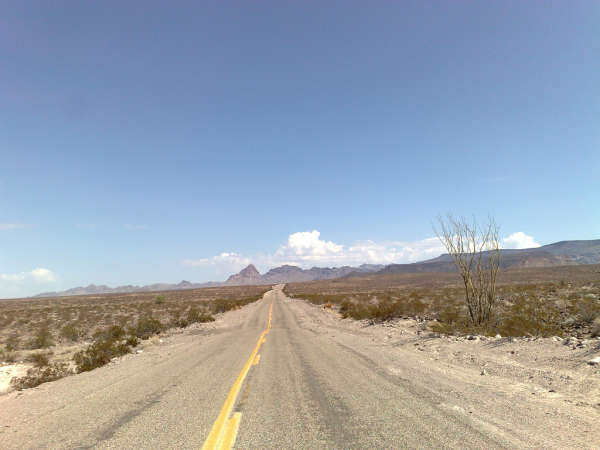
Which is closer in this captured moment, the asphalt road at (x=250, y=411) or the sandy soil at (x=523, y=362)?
the asphalt road at (x=250, y=411)

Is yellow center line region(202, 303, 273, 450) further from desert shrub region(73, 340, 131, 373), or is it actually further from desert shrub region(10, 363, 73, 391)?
desert shrub region(73, 340, 131, 373)

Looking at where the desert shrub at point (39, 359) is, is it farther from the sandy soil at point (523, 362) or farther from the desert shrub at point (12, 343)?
the sandy soil at point (523, 362)

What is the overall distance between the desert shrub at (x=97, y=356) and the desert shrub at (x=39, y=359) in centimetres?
90

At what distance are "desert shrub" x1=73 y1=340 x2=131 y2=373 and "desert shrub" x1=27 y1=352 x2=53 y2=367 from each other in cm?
90

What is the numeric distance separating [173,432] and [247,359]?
18.0 feet

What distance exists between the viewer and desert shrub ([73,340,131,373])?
10.5 metres

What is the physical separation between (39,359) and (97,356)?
285cm

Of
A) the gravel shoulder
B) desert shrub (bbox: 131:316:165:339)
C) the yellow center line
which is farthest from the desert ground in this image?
desert shrub (bbox: 131:316:165:339)

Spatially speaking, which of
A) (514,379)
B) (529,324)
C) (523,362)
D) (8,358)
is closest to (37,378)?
(8,358)

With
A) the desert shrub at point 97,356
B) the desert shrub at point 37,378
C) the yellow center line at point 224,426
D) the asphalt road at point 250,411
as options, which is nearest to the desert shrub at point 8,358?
the desert shrub at point 97,356

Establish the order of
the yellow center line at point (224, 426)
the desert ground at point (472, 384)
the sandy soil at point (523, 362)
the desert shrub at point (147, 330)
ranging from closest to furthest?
1. the yellow center line at point (224, 426)
2. the desert ground at point (472, 384)
3. the sandy soil at point (523, 362)
4. the desert shrub at point (147, 330)

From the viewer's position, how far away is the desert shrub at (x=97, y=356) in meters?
10.5

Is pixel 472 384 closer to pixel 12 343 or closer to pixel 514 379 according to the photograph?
pixel 514 379

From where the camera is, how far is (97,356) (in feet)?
37.1
